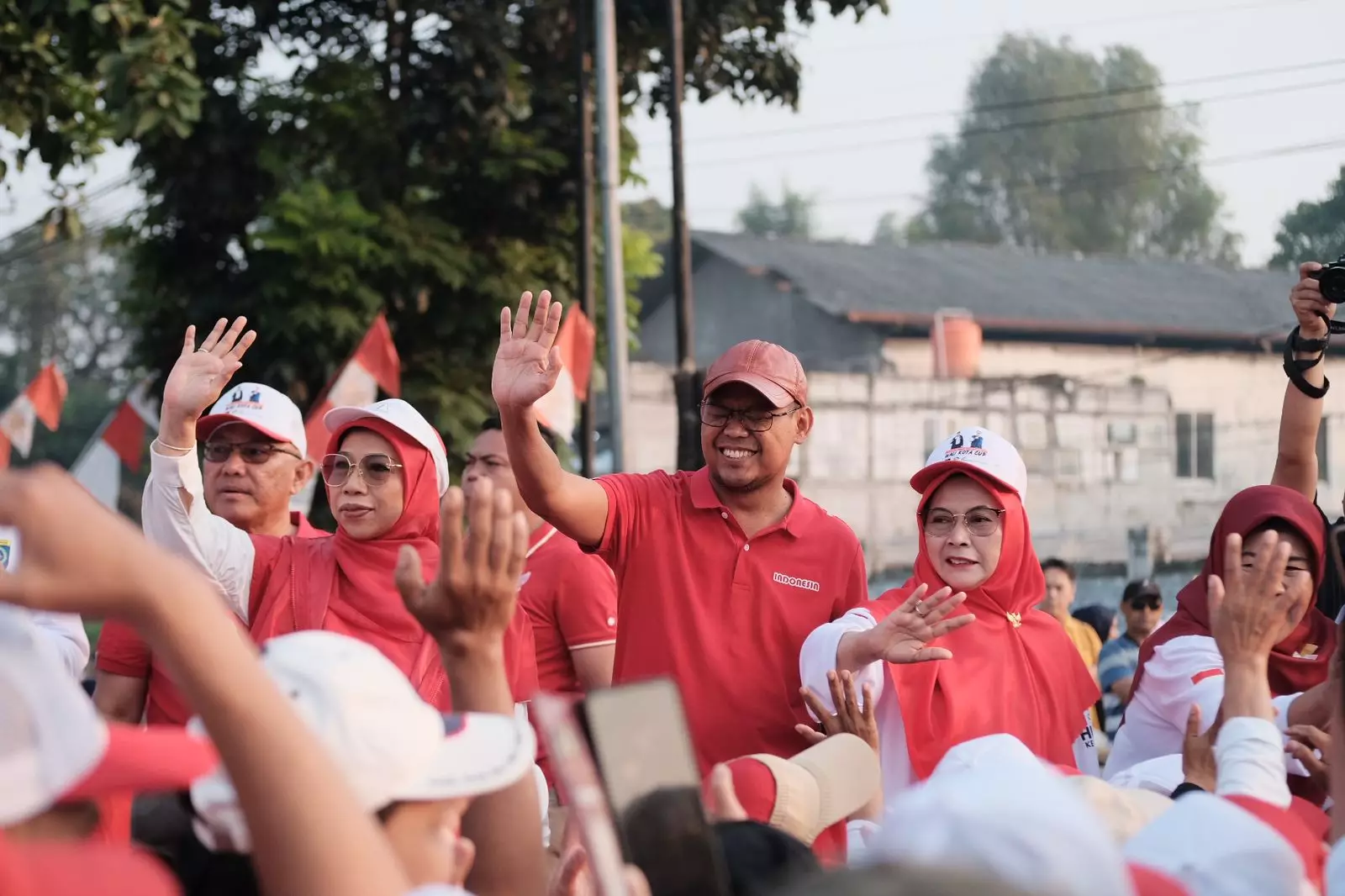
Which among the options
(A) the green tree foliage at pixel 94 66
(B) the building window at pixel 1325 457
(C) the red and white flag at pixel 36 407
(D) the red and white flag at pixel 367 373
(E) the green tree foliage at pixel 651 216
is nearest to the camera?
(A) the green tree foliage at pixel 94 66

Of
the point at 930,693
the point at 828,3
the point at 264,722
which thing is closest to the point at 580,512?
the point at 930,693

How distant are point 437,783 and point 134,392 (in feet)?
44.6

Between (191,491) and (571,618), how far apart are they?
4.63ft

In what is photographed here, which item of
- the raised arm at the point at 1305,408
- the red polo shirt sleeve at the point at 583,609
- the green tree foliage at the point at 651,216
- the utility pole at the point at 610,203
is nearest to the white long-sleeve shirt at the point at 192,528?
the red polo shirt sleeve at the point at 583,609

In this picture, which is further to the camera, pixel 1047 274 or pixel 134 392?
pixel 1047 274

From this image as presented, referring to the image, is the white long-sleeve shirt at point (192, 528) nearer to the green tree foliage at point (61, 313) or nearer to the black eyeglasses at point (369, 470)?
the black eyeglasses at point (369, 470)

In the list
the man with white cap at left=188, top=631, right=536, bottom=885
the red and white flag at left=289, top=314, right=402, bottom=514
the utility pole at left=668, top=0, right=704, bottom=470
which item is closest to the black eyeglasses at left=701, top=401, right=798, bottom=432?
the man with white cap at left=188, top=631, right=536, bottom=885

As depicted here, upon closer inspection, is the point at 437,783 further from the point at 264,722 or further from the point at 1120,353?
the point at 1120,353

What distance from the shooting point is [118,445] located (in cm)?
1414

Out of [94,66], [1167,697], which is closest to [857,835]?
[1167,697]

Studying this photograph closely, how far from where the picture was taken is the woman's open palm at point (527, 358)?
446 cm

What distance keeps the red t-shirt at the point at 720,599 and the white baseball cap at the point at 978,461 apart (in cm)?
34

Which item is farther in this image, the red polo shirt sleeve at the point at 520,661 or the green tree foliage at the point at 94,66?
the green tree foliage at the point at 94,66

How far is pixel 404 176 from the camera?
1588cm
